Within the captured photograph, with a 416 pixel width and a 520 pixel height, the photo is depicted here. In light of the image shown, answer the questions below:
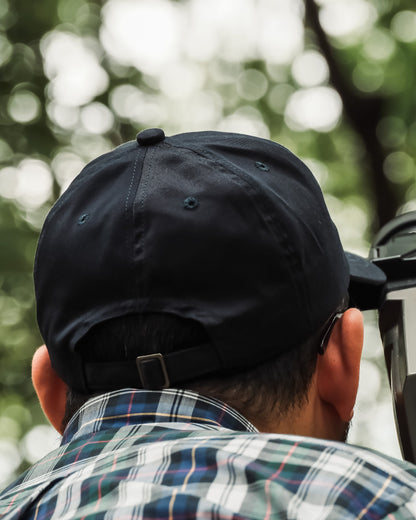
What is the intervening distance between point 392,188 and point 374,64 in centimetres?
137

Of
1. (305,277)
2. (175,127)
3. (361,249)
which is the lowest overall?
(361,249)

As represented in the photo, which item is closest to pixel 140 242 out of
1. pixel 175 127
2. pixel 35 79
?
pixel 35 79

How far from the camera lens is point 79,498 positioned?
1.12 meters

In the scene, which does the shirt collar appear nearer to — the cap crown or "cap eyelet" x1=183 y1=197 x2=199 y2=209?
the cap crown

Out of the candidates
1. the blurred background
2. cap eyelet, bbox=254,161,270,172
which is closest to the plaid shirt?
cap eyelet, bbox=254,161,270,172

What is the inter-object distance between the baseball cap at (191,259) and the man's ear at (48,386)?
13 cm

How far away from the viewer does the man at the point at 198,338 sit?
1103mm

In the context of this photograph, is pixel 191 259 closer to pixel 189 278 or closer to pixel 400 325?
pixel 189 278

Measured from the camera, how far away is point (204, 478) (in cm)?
109

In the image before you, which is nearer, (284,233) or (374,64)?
(284,233)

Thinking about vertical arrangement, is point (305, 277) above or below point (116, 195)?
below

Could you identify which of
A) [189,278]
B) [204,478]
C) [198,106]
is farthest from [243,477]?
[198,106]

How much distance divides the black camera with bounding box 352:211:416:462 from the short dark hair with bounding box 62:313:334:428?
0.35m

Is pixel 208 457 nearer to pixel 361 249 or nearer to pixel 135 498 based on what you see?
pixel 135 498
